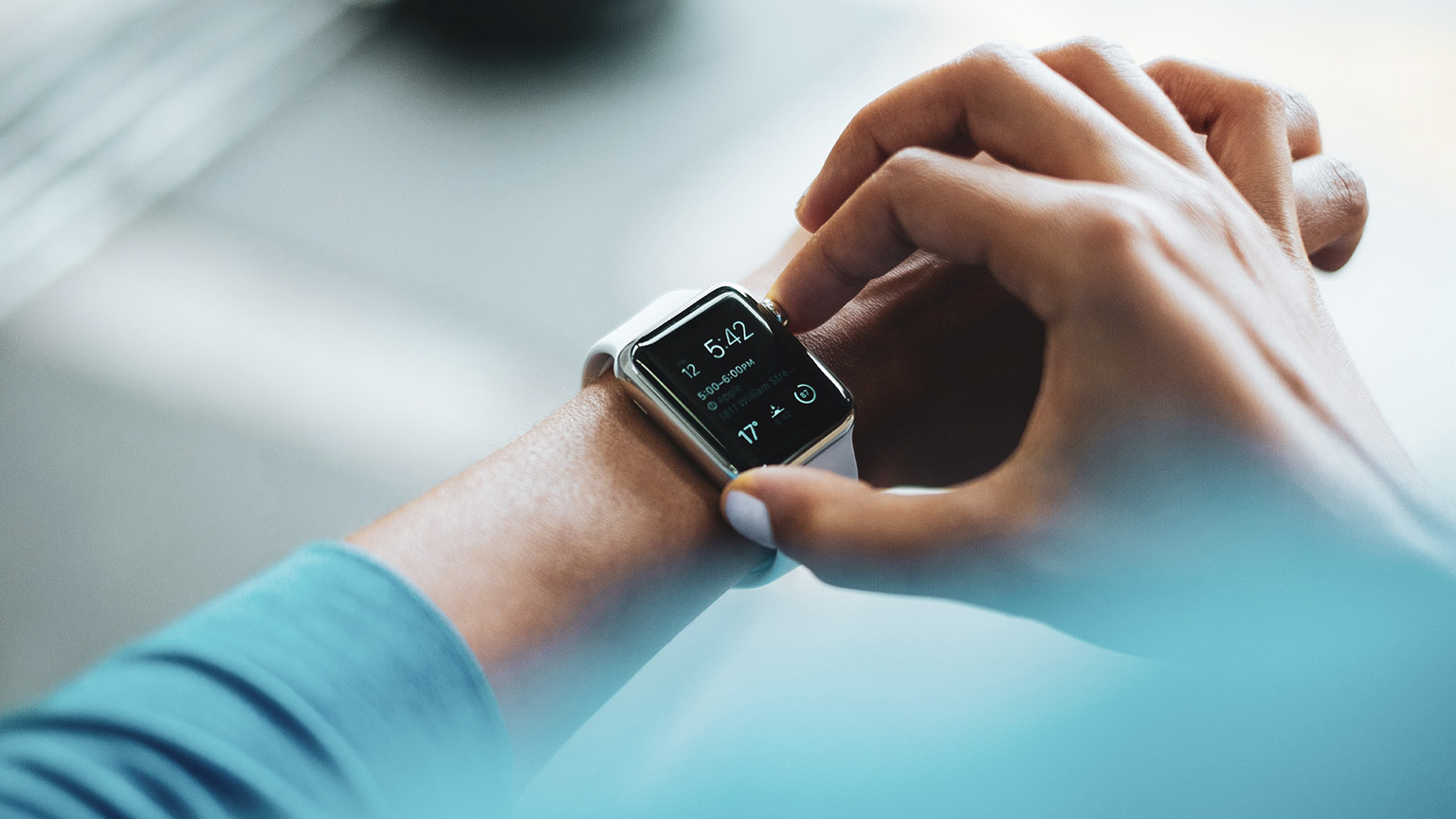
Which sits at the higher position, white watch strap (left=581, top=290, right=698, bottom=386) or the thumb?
white watch strap (left=581, top=290, right=698, bottom=386)

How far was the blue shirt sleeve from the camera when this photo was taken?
19.0 inches

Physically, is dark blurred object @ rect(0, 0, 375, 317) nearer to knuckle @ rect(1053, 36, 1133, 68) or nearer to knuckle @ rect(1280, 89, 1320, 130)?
knuckle @ rect(1053, 36, 1133, 68)

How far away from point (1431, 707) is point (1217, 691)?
133 mm

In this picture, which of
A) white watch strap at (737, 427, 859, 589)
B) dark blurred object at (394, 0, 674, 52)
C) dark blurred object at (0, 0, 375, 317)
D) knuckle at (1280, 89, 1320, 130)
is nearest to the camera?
white watch strap at (737, 427, 859, 589)

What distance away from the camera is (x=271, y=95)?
1.50 metres

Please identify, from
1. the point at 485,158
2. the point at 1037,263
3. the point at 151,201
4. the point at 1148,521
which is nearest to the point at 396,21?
the point at 485,158

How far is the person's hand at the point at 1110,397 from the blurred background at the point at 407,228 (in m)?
0.37

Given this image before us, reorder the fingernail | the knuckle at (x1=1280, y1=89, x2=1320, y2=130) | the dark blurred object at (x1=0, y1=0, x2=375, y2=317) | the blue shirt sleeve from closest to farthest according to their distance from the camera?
the blue shirt sleeve, the fingernail, the knuckle at (x1=1280, y1=89, x2=1320, y2=130), the dark blurred object at (x1=0, y1=0, x2=375, y2=317)

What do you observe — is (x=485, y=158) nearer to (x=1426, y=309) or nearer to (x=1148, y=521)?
(x=1148, y=521)

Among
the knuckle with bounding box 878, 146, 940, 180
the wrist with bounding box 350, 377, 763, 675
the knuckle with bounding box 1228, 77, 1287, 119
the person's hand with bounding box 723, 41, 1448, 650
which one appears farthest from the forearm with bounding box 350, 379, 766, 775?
the knuckle with bounding box 1228, 77, 1287, 119

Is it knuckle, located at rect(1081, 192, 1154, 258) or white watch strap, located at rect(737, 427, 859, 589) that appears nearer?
knuckle, located at rect(1081, 192, 1154, 258)

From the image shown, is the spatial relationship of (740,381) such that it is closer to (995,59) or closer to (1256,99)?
(995,59)

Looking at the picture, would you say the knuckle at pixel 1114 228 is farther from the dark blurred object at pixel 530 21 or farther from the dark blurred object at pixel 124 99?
the dark blurred object at pixel 124 99

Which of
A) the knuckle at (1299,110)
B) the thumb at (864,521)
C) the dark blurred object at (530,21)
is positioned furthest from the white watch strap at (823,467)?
the dark blurred object at (530,21)
